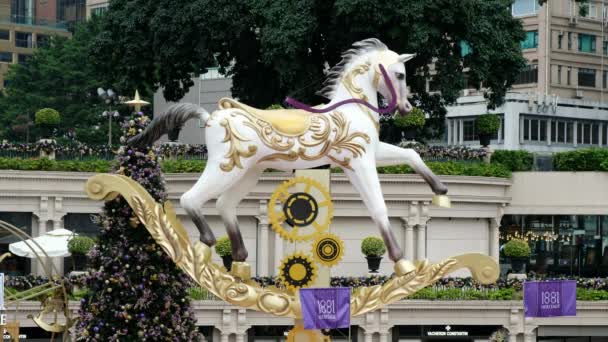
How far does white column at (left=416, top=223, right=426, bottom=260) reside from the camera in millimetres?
59156

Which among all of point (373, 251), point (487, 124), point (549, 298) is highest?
point (487, 124)

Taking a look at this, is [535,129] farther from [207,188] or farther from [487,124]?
[207,188]

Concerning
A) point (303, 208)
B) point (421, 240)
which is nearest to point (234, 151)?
point (303, 208)

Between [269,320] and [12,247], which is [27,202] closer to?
[12,247]

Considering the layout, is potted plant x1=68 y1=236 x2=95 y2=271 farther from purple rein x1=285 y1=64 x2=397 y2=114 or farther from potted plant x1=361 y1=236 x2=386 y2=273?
purple rein x1=285 y1=64 x2=397 y2=114

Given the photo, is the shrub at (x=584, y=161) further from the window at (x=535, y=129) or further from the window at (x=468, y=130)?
the window at (x=468, y=130)

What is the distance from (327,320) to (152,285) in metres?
4.05

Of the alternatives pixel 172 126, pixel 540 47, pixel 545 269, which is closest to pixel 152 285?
pixel 172 126

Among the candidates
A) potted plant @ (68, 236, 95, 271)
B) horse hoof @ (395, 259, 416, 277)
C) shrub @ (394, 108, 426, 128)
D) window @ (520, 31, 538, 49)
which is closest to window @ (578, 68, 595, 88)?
window @ (520, 31, 538, 49)

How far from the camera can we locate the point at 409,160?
3634 cm

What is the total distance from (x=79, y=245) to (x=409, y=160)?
2184cm

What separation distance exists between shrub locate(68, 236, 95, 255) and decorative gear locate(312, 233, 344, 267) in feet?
65.7

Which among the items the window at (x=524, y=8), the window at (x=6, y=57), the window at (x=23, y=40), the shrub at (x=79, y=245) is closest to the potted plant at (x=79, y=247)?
the shrub at (x=79, y=245)

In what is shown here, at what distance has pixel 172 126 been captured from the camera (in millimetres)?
36531
